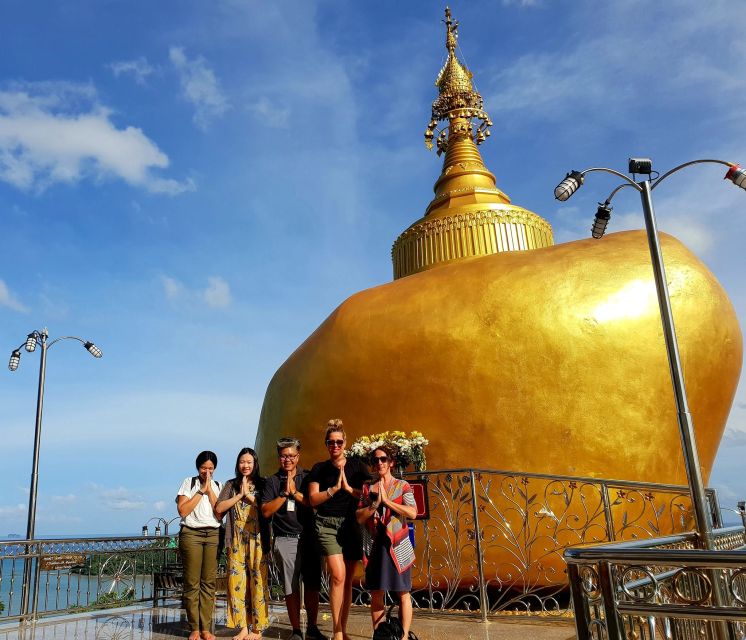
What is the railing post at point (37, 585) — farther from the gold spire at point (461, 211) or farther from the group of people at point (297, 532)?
the gold spire at point (461, 211)

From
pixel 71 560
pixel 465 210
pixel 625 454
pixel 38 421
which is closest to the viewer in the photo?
pixel 71 560

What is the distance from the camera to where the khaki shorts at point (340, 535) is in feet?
16.3

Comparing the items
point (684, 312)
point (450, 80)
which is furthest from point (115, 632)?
point (450, 80)

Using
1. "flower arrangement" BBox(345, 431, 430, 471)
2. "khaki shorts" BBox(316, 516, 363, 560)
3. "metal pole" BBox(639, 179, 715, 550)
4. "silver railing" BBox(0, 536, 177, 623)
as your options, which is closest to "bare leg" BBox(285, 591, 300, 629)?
"khaki shorts" BBox(316, 516, 363, 560)

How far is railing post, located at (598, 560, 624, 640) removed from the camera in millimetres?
3254

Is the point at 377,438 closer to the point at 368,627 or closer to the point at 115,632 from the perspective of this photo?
the point at 368,627

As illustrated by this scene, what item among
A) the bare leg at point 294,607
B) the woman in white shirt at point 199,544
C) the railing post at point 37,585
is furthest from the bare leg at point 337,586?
the railing post at point 37,585

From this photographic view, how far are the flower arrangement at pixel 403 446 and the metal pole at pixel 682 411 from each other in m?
4.19

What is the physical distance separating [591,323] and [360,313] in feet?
14.0

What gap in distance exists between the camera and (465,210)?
14789 mm

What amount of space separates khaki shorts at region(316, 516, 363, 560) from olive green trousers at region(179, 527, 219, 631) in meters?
1.13

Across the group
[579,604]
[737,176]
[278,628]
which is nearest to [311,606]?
[278,628]

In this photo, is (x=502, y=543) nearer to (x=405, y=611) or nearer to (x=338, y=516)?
(x=405, y=611)

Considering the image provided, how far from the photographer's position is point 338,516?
500cm
